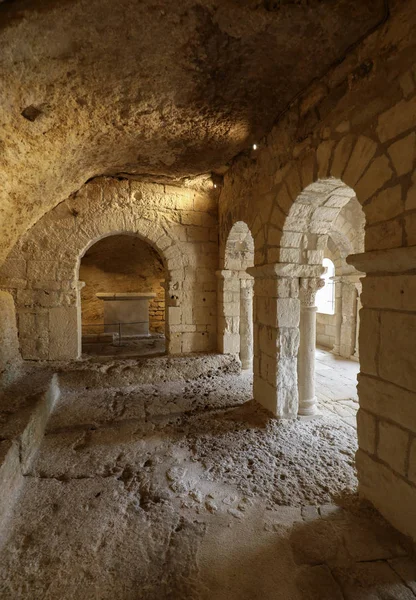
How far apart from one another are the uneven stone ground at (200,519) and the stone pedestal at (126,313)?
412cm

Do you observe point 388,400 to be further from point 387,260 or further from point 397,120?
point 397,120

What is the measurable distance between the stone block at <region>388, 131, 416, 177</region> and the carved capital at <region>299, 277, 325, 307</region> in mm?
1668

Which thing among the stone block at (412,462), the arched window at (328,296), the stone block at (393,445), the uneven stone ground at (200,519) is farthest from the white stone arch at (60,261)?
the arched window at (328,296)

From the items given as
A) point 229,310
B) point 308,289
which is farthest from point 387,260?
point 229,310

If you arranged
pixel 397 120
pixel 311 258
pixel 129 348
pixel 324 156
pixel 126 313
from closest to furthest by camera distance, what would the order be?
pixel 397 120 < pixel 324 156 < pixel 311 258 < pixel 129 348 < pixel 126 313

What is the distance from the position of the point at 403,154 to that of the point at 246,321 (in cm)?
390

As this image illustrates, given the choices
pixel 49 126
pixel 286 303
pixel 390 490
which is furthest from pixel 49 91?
pixel 390 490

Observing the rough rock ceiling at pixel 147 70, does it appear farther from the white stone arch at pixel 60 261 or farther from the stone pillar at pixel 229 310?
the stone pillar at pixel 229 310

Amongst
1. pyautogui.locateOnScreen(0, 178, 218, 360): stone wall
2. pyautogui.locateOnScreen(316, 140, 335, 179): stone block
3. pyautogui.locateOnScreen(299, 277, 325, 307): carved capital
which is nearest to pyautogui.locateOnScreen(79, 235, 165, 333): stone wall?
pyautogui.locateOnScreen(0, 178, 218, 360): stone wall

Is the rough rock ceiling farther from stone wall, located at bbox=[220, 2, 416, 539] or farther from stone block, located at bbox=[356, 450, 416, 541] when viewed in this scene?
stone block, located at bbox=[356, 450, 416, 541]

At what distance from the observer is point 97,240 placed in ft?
16.6

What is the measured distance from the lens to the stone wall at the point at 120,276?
367 inches

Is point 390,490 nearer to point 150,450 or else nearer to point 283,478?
point 283,478

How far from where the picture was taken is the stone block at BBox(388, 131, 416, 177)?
176cm
